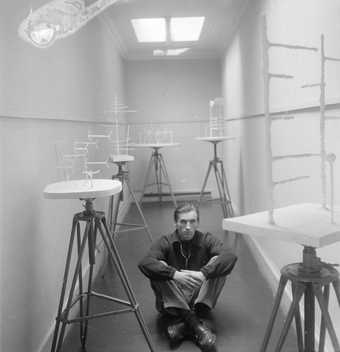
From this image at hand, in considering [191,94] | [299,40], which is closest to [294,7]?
[299,40]

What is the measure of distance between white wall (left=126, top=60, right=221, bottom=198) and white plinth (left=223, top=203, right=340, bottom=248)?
5.46 m

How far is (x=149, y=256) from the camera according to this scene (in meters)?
2.60

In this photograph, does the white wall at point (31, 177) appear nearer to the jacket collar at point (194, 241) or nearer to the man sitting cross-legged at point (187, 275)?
the man sitting cross-legged at point (187, 275)

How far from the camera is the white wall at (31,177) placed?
1798mm

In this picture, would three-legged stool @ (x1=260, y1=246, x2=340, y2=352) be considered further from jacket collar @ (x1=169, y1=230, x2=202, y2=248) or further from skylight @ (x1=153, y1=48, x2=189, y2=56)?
skylight @ (x1=153, y1=48, x2=189, y2=56)

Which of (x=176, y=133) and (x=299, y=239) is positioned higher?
(x=176, y=133)

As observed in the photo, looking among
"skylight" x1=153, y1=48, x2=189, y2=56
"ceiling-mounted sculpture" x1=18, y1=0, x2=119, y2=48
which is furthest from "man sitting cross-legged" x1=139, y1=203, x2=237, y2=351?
"skylight" x1=153, y1=48, x2=189, y2=56

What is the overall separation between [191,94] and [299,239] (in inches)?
234

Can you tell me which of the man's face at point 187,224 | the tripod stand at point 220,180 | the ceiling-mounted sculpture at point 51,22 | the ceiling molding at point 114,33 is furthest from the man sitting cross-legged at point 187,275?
the ceiling molding at point 114,33

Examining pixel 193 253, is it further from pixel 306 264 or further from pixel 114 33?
pixel 114 33

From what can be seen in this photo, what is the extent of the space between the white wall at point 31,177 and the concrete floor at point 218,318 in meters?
0.34

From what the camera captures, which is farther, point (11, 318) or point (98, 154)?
point (98, 154)

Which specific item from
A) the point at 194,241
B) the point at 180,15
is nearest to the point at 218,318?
the point at 194,241

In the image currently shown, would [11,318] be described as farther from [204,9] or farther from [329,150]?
[204,9]
